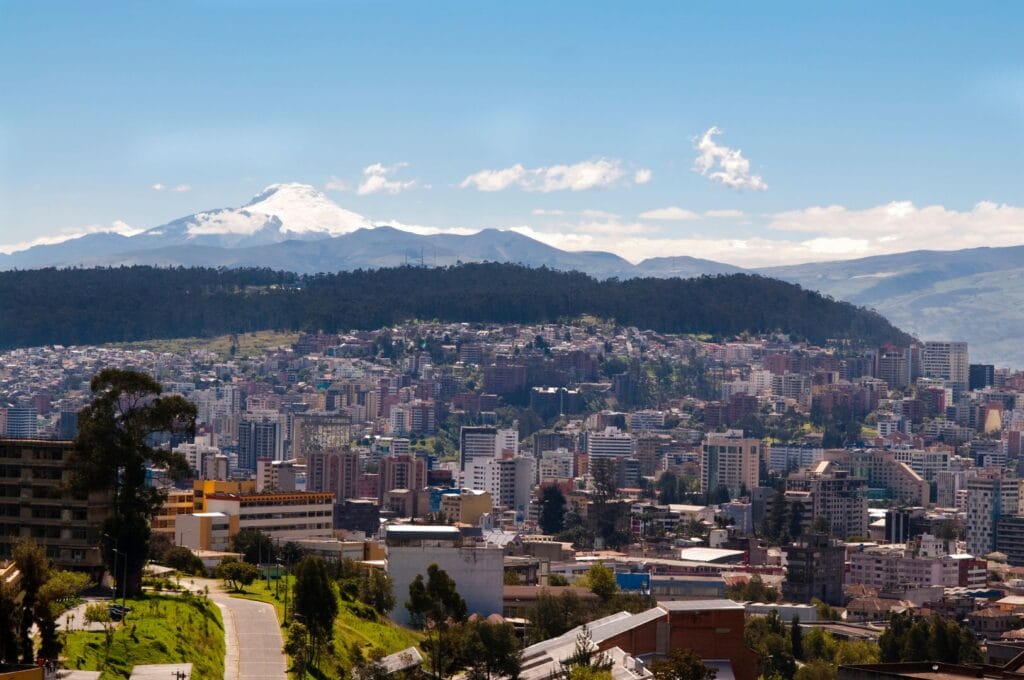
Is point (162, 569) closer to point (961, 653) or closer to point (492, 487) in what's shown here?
point (961, 653)

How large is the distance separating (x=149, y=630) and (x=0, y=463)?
34.3 ft

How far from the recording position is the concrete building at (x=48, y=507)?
42.5m

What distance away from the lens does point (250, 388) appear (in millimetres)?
192750

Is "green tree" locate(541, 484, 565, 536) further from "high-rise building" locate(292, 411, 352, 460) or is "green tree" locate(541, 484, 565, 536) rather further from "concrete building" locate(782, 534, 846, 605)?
"high-rise building" locate(292, 411, 352, 460)

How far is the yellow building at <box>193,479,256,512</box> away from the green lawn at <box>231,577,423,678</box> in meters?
30.0

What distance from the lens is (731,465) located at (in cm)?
14575

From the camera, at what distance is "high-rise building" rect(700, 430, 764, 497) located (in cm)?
14438

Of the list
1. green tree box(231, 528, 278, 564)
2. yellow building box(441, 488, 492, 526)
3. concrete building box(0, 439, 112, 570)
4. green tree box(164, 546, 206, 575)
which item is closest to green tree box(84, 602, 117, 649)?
concrete building box(0, 439, 112, 570)

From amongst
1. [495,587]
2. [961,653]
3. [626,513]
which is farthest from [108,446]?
[626,513]

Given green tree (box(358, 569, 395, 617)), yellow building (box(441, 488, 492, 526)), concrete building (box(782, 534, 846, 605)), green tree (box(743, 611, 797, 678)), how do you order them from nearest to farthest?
green tree (box(358, 569, 395, 617)), green tree (box(743, 611, 797, 678)), concrete building (box(782, 534, 846, 605)), yellow building (box(441, 488, 492, 526))

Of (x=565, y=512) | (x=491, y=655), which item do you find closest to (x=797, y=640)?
(x=491, y=655)

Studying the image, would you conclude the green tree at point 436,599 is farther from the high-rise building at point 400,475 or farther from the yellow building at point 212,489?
the high-rise building at point 400,475

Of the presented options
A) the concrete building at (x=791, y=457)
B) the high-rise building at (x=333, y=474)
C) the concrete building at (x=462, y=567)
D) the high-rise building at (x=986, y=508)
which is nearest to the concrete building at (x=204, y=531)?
the concrete building at (x=462, y=567)

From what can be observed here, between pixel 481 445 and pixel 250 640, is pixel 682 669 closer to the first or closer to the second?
pixel 250 640
